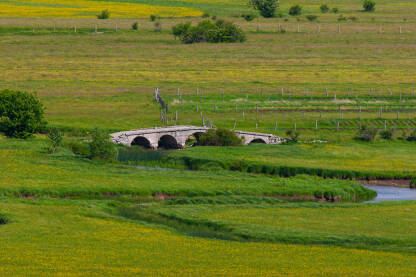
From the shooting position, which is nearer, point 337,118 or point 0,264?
point 0,264

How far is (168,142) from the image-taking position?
103188 mm

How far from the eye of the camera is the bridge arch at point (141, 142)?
332 ft

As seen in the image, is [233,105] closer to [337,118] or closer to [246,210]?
[337,118]

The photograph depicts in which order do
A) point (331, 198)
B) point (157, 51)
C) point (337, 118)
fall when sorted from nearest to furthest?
point (331, 198) < point (337, 118) < point (157, 51)

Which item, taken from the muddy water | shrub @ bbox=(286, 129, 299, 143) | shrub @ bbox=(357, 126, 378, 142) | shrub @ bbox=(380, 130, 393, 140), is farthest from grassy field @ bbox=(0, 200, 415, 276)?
shrub @ bbox=(380, 130, 393, 140)

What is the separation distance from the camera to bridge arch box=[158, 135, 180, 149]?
10200cm

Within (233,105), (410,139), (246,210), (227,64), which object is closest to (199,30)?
(227,64)

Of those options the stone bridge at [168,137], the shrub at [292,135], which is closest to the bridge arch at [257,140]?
the stone bridge at [168,137]

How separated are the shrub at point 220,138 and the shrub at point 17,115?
16.4 meters

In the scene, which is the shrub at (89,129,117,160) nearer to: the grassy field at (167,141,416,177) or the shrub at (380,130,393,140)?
the grassy field at (167,141,416,177)

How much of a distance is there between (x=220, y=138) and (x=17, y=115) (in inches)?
767

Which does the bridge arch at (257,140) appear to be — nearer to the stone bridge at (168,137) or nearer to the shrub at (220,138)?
the stone bridge at (168,137)

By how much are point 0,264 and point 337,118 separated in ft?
227

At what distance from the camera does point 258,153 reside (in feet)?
311
